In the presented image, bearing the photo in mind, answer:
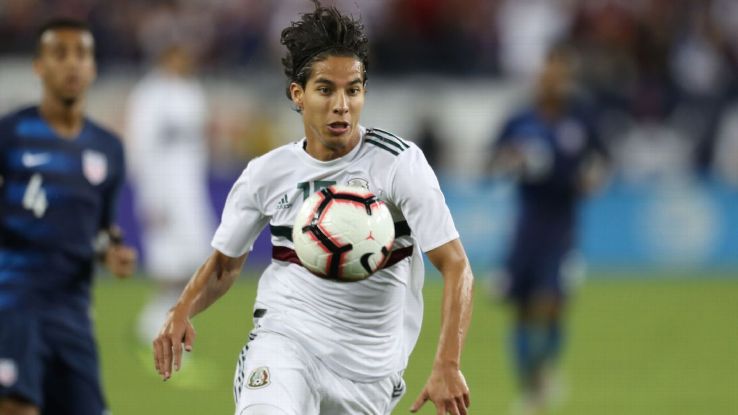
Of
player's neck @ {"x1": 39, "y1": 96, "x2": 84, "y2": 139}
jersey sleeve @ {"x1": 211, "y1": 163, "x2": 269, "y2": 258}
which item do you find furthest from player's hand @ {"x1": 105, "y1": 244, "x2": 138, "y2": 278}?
jersey sleeve @ {"x1": 211, "y1": 163, "x2": 269, "y2": 258}

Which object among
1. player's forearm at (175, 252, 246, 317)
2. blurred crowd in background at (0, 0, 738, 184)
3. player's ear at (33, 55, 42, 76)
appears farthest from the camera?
blurred crowd in background at (0, 0, 738, 184)

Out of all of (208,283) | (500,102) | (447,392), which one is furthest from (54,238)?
(500,102)

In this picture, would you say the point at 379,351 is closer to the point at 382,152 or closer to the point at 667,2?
the point at 382,152

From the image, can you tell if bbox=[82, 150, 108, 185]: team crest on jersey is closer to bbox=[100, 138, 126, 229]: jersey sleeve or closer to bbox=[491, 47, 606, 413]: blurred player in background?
bbox=[100, 138, 126, 229]: jersey sleeve

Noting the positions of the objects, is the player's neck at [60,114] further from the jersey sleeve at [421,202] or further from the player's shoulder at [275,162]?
the jersey sleeve at [421,202]

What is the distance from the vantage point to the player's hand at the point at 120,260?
671 cm

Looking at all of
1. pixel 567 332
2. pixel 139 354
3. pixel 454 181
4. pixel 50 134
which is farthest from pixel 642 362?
pixel 50 134

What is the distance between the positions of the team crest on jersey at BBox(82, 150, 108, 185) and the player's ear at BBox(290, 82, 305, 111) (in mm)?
1756

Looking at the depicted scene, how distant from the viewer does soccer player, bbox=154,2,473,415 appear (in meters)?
5.02

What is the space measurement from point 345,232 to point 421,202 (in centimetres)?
30

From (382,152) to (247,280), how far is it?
11.5 meters

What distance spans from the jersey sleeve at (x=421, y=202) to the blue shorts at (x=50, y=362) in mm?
2108

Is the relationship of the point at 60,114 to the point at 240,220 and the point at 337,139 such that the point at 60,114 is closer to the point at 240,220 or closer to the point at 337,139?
the point at 240,220

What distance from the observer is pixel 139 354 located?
12.1 meters
